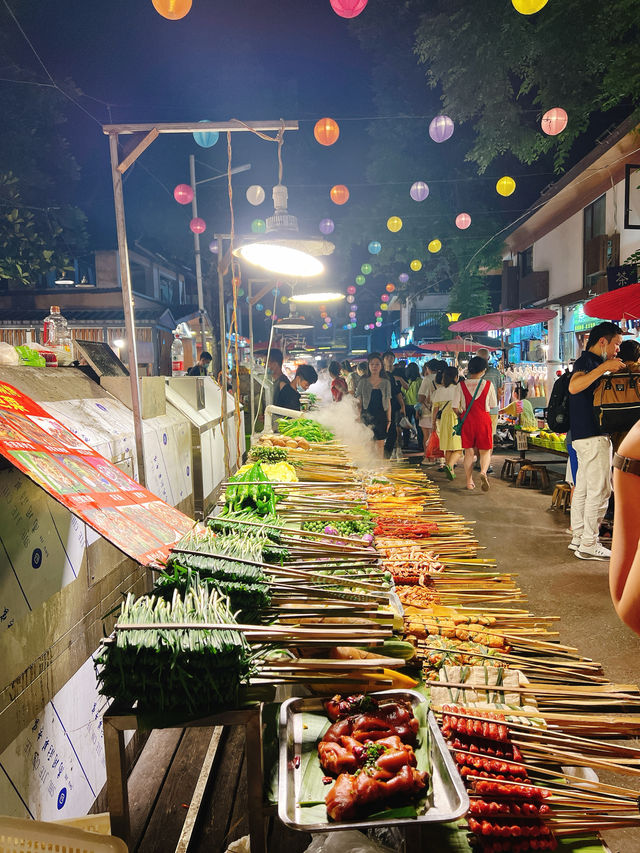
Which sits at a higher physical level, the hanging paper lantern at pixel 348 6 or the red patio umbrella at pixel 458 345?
the hanging paper lantern at pixel 348 6

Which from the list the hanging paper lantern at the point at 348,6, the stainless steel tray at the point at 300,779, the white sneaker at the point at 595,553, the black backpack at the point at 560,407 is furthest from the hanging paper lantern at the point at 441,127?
the stainless steel tray at the point at 300,779

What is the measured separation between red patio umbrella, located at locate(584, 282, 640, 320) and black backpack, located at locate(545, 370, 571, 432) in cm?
183

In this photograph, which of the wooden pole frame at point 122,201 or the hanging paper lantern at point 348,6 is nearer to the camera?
the wooden pole frame at point 122,201

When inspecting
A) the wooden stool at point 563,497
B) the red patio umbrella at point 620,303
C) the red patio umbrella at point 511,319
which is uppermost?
the red patio umbrella at point 511,319

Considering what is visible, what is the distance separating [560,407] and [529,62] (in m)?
9.39

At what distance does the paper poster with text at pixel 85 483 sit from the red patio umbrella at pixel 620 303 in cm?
745

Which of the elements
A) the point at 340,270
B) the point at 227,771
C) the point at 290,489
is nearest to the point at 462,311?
the point at 340,270

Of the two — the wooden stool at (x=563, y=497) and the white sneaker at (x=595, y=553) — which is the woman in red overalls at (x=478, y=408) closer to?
the wooden stool at (x=563, y=497)

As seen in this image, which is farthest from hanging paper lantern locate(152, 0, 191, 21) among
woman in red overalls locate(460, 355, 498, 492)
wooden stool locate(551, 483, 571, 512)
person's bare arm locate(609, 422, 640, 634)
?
wooden stool locate(551, 483, 571, 512)

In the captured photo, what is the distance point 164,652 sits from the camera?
67.1 inches

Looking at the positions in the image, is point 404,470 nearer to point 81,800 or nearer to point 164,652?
point 81,800

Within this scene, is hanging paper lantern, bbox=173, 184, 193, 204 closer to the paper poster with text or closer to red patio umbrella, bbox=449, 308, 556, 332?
red patio umbrella, bbox=449, 308, 556, 332

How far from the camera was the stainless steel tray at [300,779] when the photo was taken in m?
1.60

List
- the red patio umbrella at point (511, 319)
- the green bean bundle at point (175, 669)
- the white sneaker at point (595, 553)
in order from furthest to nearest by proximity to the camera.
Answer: the red patio umbrella at point (511, 319) < the white sneaker at point (595, 553) < the green bean bundle at point (175, 669)
